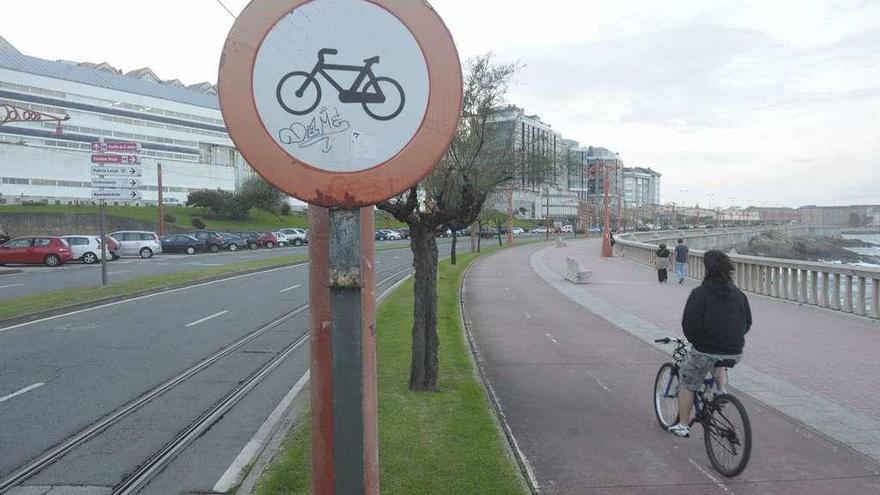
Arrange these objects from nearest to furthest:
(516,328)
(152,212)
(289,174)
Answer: (289,174), (516,328), (152,212)

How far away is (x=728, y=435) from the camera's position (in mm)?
5113

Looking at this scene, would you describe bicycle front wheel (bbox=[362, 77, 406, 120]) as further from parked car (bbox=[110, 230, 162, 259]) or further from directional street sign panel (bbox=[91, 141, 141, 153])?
parked car (bbox=[110, 230, 162, 259])

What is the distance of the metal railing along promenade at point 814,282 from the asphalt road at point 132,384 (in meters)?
10.8

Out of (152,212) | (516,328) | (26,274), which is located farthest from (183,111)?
(516,328)

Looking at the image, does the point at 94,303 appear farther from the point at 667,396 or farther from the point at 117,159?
the point at 667,396

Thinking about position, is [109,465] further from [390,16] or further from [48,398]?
[390,16]

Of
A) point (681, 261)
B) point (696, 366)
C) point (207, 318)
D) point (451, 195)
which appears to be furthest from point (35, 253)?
point (696, 366)

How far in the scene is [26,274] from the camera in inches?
1045

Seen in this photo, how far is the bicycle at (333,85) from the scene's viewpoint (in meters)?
1.99

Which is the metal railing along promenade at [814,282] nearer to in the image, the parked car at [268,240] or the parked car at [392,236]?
the parked car at [268,240]

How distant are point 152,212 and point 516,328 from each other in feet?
192

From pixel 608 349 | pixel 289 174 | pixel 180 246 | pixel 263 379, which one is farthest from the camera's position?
pixel 180 246

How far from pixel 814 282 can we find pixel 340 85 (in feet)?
51.7

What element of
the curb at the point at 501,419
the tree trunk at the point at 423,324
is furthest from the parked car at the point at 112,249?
the tree trunk at the point at 423,324
